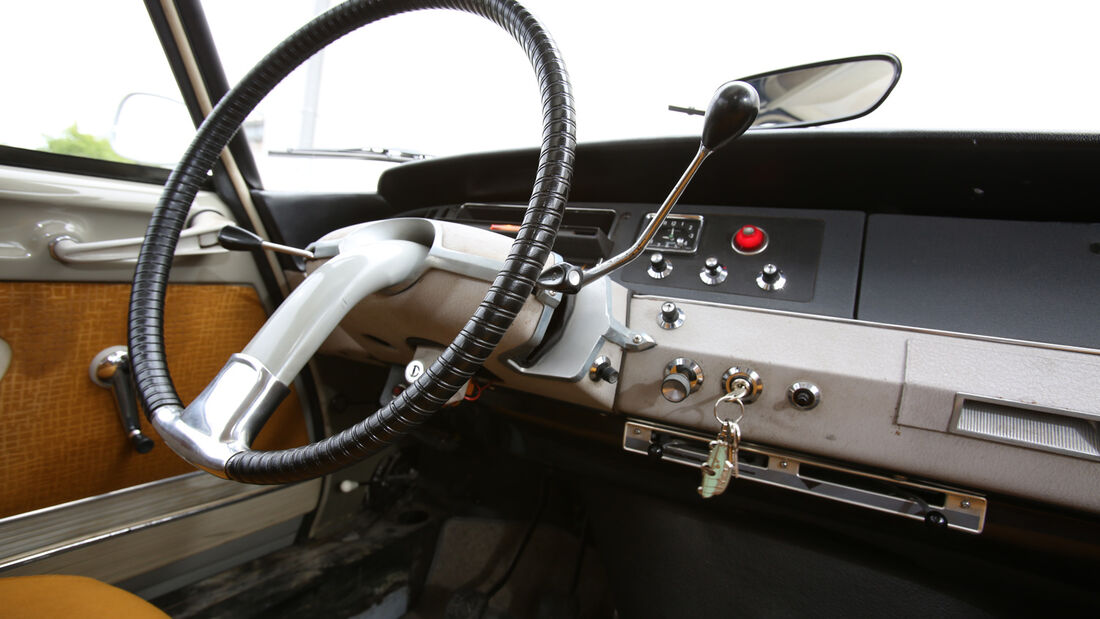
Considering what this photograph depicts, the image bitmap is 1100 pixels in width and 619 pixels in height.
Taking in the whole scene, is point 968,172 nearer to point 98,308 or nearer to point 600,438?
point 600,438

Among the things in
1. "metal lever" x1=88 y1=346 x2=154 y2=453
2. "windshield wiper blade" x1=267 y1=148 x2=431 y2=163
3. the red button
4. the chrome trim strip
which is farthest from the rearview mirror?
"metal lever" x1=88 y1=346 x2=154 y2=453

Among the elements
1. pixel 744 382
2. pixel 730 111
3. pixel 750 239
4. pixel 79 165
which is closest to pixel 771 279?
pixel 750 239

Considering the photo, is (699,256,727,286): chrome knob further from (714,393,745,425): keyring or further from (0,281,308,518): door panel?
(0,281,308,518): door panel

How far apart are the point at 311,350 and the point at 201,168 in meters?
0.40

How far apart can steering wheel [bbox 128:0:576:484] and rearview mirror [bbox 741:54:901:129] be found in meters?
0.50

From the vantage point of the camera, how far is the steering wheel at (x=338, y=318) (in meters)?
0.41

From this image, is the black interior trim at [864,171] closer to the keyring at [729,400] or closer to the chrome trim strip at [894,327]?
the chrome trim strip at [894,327]

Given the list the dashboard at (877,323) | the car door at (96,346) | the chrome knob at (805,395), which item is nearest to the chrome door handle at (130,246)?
the car door at (96,346)

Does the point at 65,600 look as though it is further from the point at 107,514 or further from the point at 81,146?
the point at 81,146

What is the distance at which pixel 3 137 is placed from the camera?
0.91 meters

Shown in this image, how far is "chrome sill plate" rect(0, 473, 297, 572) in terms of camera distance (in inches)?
35.4

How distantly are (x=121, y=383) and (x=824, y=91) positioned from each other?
4.47 feet

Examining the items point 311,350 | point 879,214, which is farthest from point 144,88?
point 879,214

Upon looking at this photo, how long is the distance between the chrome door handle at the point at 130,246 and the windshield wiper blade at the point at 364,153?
1.27 ft
